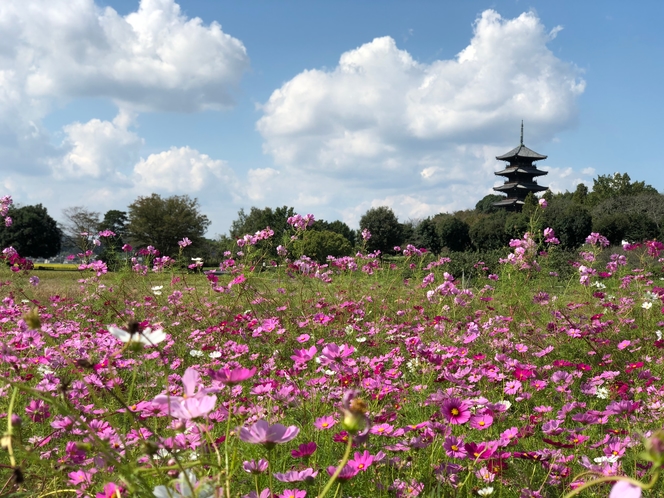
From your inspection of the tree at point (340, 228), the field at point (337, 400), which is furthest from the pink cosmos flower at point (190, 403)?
the tree at point (340, 228)

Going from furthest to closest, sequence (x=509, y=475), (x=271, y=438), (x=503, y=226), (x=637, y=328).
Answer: (x=503, y=226) < (x=637, y=328) < (x=509, y=475) < (x=271, y=438)

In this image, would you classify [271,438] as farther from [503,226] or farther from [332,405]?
[503,226]

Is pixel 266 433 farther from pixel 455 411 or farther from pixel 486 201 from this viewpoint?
pixel 486 201

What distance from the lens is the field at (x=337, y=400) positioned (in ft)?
2.71

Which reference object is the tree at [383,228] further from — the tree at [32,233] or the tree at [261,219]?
the tree at [32,233]

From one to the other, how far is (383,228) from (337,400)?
28386mm

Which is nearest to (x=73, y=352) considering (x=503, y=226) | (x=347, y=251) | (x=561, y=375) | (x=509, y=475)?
(x=509, y=475)

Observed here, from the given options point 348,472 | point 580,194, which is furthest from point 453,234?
point 348,472

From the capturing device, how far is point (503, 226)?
26141 mm

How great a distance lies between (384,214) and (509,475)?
29.1 meters

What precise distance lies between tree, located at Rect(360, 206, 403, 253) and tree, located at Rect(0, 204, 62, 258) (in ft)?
69.2

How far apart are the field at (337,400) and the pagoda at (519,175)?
42696 millimetres

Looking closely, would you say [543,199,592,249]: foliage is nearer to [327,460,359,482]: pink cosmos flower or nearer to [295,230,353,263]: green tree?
[295,230,353,263]: green tree

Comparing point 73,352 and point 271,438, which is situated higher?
point 271,438
